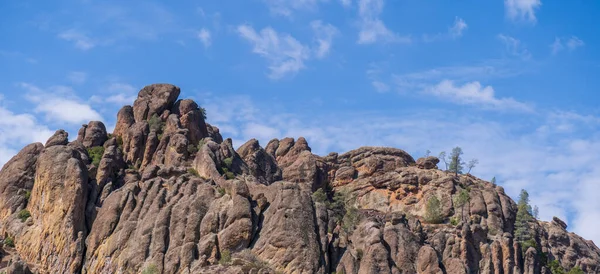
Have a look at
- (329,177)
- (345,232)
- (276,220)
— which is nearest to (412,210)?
(329,177)

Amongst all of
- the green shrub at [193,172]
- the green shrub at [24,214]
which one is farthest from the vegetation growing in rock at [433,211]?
the green shrub at [24,214]

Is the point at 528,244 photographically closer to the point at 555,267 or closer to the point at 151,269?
the point at 555,267

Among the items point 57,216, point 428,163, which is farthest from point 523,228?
point 57,216

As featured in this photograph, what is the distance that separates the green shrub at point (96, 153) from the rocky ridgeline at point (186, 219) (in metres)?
0.31

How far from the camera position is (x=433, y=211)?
14700 centimetres

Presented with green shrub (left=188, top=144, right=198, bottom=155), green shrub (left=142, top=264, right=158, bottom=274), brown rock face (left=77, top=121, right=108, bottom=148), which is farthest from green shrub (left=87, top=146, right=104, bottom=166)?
green shrub (left=142, top=264, right=158, bottom=274)

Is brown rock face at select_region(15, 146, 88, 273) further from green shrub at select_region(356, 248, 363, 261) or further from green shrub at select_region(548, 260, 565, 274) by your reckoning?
green shrub at select_region(548, 260, 565, 274)

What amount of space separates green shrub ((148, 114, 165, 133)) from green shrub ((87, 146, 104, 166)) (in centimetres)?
928

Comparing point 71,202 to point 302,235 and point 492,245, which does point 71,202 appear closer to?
point 302,235

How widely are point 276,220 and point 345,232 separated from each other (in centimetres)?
1428

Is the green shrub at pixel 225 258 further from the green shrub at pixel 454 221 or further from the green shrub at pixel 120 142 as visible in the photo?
the green shrub at pixel 454 221

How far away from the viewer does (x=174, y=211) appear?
364ft

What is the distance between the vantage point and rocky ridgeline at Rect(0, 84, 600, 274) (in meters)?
106

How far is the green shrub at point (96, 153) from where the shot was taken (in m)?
129
